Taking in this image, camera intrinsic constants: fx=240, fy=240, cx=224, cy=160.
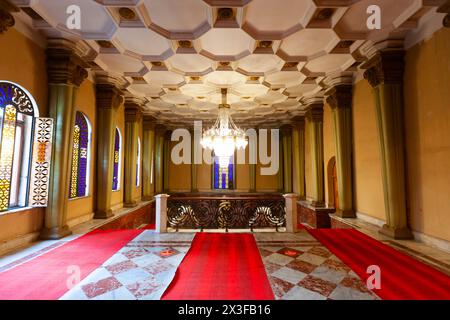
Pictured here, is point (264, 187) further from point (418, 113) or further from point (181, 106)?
point (418, 113)

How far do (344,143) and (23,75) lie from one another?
284 inches

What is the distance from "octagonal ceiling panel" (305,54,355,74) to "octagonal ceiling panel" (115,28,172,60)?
332cm

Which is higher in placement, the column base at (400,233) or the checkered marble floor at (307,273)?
the column base at (400,233)

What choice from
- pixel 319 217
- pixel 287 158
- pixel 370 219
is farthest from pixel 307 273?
pixel 287 158

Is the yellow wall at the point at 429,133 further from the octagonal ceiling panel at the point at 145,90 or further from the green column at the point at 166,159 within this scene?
the green column at the point at 166,159

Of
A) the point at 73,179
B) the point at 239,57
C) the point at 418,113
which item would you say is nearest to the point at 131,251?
the point at 73,179

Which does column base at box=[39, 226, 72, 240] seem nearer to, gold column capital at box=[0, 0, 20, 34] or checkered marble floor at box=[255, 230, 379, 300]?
gold column capital at box=[0, 0, 20, 34]

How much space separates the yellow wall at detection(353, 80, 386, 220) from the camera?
18.0 ft

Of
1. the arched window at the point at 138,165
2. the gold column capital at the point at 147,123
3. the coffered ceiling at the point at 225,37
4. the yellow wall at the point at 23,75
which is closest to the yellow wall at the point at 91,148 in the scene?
the coffered ceiling at the point at 225,37

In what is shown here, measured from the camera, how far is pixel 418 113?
4.25 metres

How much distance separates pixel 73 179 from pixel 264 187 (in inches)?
396

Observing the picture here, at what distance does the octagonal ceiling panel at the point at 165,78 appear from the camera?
6.21m

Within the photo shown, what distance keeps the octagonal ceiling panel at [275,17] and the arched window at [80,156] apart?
14.9ft

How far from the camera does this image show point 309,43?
188 inches
